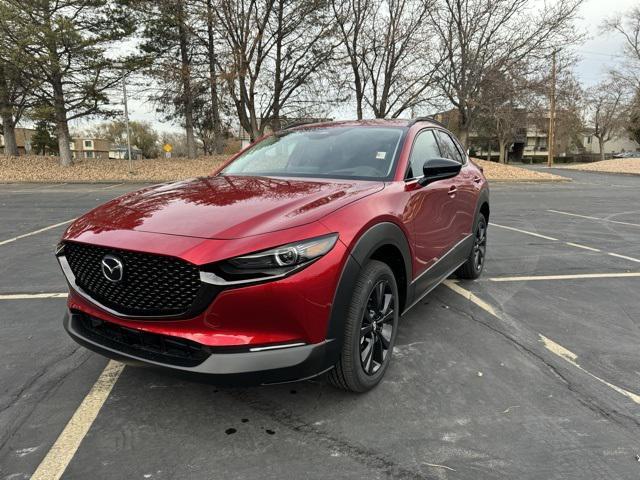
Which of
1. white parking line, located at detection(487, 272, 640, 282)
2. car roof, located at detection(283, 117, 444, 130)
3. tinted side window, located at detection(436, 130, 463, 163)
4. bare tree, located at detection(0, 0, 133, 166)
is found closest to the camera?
car roof, located at detection(283, 117, 444, 130)

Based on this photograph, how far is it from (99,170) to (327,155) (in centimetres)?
2259

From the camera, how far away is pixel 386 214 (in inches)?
109

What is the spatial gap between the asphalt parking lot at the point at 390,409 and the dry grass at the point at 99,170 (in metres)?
18.7

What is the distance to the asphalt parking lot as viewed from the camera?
2.17 metres

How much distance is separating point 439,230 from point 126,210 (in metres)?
2.34

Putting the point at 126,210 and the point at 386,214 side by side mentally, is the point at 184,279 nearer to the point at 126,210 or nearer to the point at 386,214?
the point at 126,210

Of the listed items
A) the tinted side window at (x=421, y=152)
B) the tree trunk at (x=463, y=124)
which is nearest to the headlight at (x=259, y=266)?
the tinted side window at (x=421, y=152)

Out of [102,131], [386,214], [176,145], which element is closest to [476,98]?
[386,214]

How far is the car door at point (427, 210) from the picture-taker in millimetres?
3221

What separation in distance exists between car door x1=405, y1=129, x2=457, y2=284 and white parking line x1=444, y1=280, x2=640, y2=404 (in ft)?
2.44

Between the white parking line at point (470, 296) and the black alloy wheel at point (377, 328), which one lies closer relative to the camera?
the black alloy wheel at point (377, 328)

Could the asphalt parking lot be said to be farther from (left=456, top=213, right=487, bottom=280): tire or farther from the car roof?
the car roof

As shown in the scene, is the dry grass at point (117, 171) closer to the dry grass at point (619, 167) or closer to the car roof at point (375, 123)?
the dry grass at point (619, 167)

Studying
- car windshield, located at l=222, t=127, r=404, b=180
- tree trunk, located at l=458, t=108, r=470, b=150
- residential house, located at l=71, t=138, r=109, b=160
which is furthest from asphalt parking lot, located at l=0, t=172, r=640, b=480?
residential house, located at l=71, t=138, r=109, b=160
